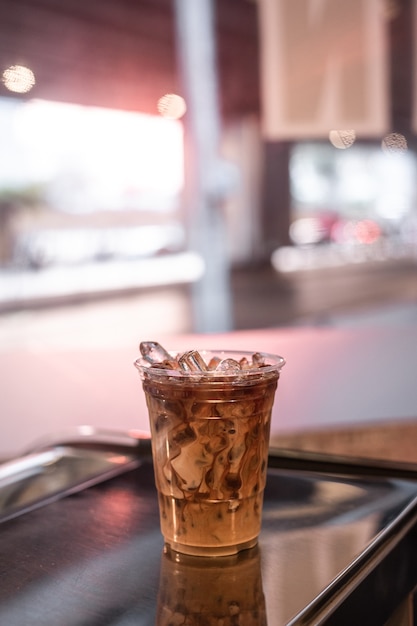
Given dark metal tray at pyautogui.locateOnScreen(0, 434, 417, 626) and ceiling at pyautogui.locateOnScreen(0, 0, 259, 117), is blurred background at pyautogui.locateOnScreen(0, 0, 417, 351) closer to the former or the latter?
ceiling at pyautogui.locateOnScreen(0, 0, 259, 117)

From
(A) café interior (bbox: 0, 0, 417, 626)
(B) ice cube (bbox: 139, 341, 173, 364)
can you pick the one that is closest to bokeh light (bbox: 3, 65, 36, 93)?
(A) café interior (bbox: 0, 0, 417, 626)

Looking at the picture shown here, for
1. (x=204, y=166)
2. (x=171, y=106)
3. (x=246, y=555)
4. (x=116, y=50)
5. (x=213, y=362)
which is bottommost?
(x=246, y=555)

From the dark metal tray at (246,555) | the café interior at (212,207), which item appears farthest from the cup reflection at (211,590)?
the café interior at (212,207)

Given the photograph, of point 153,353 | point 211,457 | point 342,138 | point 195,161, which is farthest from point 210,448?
point 342,138

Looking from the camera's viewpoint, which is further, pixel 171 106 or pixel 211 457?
pixel 171 106

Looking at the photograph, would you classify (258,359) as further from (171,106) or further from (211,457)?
(171,106)

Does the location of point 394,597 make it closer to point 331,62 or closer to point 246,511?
point 246,511

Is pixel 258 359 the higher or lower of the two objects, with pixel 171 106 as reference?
lower
